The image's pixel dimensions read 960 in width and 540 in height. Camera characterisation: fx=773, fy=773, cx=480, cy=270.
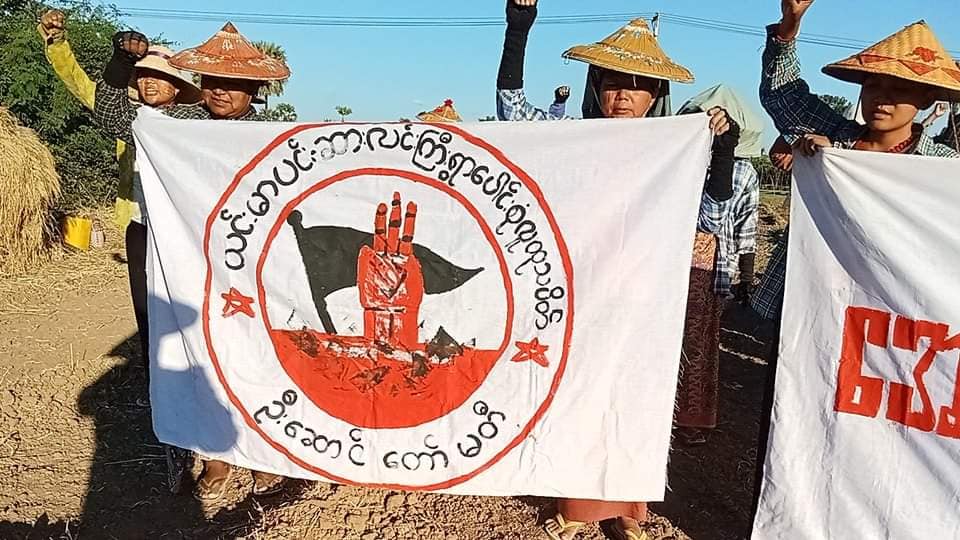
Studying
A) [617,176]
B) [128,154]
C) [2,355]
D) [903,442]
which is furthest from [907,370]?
[2,355]

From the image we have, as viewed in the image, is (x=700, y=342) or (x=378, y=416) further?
(x=700, y=342)

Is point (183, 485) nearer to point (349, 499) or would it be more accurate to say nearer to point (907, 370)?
point (349, 499)

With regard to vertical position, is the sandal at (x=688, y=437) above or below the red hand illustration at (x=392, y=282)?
below

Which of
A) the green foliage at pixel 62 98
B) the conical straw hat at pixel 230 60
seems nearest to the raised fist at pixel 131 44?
the conical straw hat at pixel 230 60

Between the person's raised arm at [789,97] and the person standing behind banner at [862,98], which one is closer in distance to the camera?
the person standing behind banner at [862,98]

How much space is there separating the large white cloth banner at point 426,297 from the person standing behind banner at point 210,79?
0.36 metres

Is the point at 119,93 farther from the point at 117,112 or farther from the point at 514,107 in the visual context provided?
the point at 514,107

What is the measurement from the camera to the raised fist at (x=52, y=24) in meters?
3.62

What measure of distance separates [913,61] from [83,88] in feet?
12.2

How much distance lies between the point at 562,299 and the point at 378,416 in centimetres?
89

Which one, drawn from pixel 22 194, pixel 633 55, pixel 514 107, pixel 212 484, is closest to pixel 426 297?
pixel 514 107

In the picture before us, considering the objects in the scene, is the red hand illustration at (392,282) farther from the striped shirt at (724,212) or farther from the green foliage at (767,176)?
the green foliage at (767,176)

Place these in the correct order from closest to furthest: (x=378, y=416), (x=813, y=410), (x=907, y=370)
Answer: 1. (x=907, y=370)
2. (x=813, y=410)
3. (x=378, y=416)

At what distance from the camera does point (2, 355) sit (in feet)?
19.3
